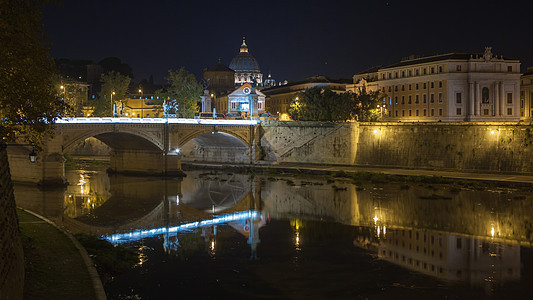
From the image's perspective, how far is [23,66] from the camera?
14648 mm

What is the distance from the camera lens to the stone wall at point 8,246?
10.9 metres

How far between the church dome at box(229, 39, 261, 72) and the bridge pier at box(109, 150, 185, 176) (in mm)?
79964

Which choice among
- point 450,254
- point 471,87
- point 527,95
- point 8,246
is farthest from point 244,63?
point 8,246

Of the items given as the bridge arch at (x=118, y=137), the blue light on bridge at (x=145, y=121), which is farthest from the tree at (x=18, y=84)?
the bridge arch at (x=118, y=137)

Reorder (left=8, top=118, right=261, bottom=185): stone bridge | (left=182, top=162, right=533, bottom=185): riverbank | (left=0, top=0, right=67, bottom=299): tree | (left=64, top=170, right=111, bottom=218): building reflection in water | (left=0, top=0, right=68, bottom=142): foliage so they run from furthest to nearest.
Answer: (left=182, top=162, right=533, bottom=185): riverbank < (left=8, top=118, right=261, bottom=185): stone bridge < (left=64, top=170, right=111, bottom=218): building reflection in water < (left=0, top=0, right=68, bottom=142): foliage < (left=0, top=0, right=67, bottom=299): tree

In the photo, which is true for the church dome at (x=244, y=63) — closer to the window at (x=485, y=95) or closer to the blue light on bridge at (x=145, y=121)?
the window at (x=485, y=95)

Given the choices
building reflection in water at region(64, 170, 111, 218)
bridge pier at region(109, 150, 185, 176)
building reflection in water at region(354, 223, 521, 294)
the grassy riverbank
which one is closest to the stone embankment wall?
bridge pier at region(109, 150, 185, 176)

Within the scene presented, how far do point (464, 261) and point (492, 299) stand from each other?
5.14 metres

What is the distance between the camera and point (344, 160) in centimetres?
5734

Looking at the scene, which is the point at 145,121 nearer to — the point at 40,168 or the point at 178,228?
the point at 40,168

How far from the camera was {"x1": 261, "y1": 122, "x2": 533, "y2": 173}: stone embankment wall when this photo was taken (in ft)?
156

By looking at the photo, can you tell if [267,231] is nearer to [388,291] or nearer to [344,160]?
[388,291]

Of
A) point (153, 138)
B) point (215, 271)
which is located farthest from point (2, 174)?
point (153, 138)

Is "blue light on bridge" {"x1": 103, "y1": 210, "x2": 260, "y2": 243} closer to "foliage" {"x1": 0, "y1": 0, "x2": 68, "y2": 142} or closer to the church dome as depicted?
"foliage" {"x1": 0, "y1": 0, "x2": 68, "y2": 142}
